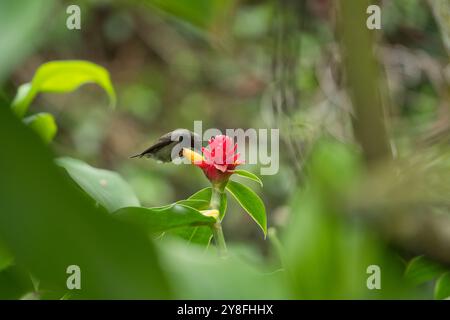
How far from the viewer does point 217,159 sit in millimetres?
517

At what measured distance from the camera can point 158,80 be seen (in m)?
2.17

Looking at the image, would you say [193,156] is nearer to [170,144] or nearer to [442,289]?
[170,144]

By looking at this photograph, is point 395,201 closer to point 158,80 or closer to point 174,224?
point 174,224

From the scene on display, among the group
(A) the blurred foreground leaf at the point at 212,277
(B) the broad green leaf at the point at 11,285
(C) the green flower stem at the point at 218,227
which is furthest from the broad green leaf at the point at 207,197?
(A) the blurred foreground leaf at the point at 212,277

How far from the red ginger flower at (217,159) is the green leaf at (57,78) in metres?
0.22

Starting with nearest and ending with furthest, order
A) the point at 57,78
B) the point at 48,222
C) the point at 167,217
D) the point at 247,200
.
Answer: the point at 48,222 < the point at 167,217 < the point at 247,200 < the point at 57,78

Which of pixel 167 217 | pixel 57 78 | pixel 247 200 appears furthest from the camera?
pixel 57 78

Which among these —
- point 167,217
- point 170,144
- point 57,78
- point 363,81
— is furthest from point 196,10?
point 57,78

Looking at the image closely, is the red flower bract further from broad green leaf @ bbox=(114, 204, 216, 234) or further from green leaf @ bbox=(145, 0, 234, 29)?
green leaf @ bbox=(145, 0, 234, 29)

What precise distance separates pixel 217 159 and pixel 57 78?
0.26 m

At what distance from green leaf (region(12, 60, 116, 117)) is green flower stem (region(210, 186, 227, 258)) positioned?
10.0 inches

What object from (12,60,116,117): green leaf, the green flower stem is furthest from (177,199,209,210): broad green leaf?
(12,60,116,117): green leaf

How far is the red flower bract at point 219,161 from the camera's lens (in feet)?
1.69
